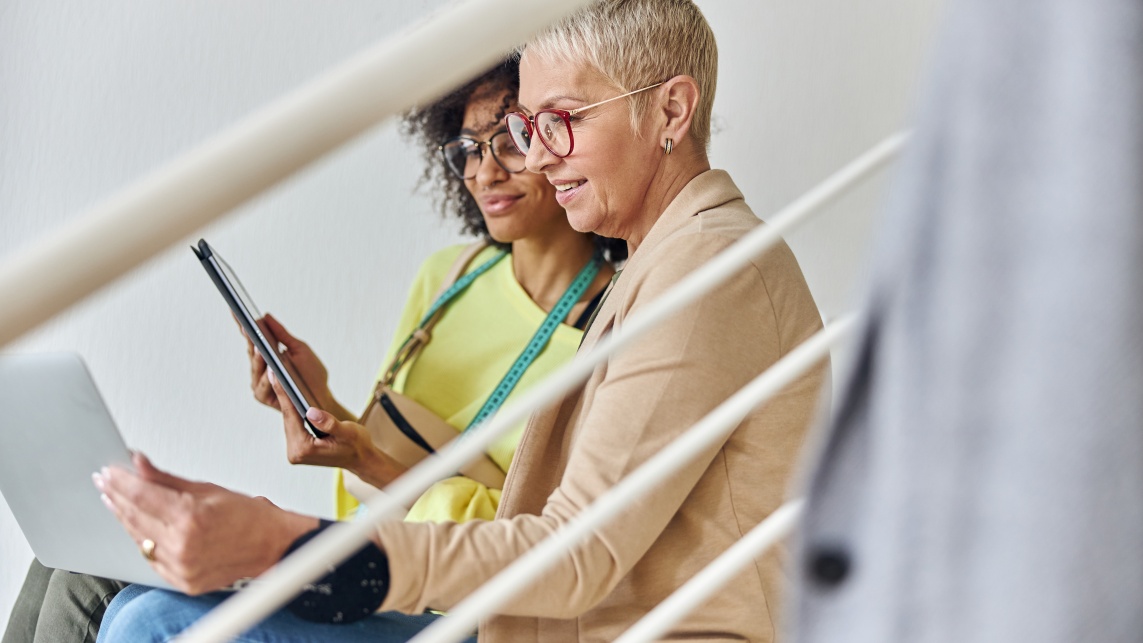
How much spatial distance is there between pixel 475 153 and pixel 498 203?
8 centimetres

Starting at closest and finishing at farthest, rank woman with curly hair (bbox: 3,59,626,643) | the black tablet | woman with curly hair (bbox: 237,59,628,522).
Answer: the black tablet < woman with curly hair (bbox: 3,59,626,643) < woman with curly hair (bbox: 237,59,628,522)

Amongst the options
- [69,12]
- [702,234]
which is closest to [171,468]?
[69,12]

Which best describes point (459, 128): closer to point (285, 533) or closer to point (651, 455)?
point (651, 455)

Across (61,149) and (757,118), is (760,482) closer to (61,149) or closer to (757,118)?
(757,118)

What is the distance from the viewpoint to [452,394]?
153 cm

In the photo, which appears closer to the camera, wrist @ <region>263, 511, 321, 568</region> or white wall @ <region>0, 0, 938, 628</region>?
wrist @ <region>263, 511, 321, 568</region>

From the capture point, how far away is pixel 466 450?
414mm

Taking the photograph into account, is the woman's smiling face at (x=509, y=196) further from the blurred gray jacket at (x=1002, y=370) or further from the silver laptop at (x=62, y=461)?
the blurred gray jacket at (x=1002, y=370)

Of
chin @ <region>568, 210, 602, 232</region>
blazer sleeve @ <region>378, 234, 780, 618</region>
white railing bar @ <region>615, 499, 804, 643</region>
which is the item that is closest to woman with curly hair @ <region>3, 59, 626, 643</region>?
chin @ <region>568, 210, 602, 232</region>

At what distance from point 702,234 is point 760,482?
0.20 metres

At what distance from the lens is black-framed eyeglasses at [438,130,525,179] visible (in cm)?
149

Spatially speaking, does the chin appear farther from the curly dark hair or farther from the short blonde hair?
the curly dark hair

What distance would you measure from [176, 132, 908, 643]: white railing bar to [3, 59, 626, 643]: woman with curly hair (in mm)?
907

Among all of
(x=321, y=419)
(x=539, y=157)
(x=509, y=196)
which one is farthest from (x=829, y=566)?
(x=509, y=196)
